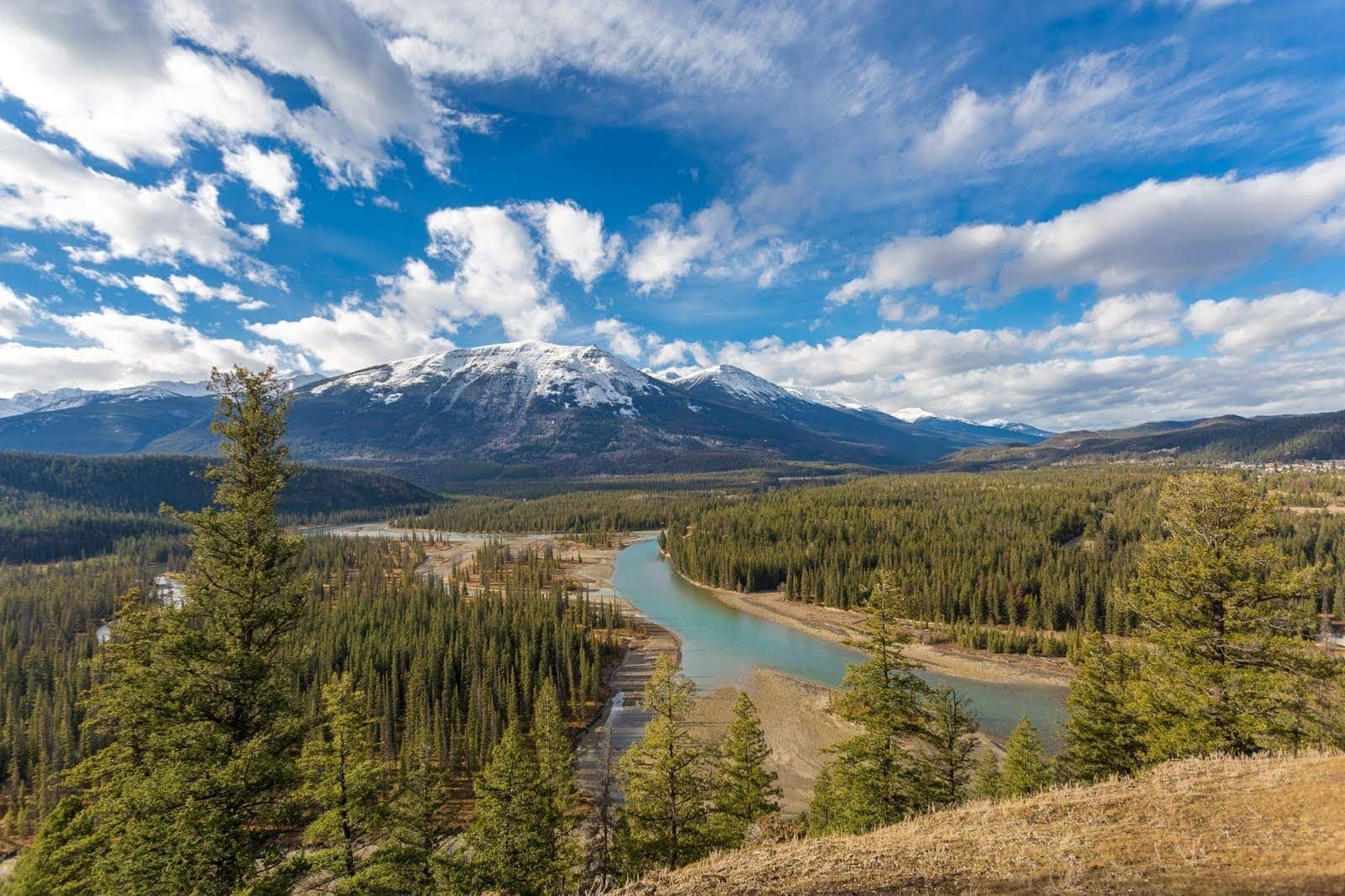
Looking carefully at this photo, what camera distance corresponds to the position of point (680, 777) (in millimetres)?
22750

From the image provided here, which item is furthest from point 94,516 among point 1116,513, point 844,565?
point 1116,513

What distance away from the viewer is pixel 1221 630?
1758 centimetres

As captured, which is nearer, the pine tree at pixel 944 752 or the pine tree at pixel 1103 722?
the pine tree at pixel 944 752

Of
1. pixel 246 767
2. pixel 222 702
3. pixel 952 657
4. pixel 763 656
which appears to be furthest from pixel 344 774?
pixel 952 657

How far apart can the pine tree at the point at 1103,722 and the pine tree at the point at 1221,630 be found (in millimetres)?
3983

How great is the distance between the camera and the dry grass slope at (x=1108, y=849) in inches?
384

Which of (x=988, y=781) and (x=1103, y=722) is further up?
(x=1103, y=722)

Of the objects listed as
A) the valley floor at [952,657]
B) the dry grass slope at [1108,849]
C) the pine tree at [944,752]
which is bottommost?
the valley floor at [952,657]

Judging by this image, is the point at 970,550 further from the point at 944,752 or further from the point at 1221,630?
the point at 1221,630

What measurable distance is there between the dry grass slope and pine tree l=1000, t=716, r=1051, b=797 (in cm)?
1150

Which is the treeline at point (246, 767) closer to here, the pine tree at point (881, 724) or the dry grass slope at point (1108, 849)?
the dry grass slope at point (1108, 849)

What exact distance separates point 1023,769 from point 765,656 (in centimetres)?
4221

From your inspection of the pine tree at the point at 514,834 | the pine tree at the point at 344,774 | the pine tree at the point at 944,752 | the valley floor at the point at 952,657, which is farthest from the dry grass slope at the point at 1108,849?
the valley floor at the point at 952,657

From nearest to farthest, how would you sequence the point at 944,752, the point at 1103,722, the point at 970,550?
the point at 944,752 < the point at 1103,722 < the point at 970,550
